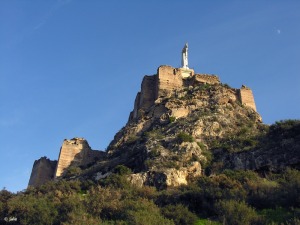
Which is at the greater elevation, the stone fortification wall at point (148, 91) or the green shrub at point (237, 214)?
the stone fortification wall at point (148, 91)

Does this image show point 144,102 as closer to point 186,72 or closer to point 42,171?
point 186,72

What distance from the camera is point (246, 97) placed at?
45.4 m

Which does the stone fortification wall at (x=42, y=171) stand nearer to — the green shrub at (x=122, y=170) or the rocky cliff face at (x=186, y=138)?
the rocky cliff face at (x=186, y=138)

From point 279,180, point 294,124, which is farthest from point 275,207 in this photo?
point 294,124

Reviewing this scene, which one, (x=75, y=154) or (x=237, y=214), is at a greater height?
(x=75, y=154)

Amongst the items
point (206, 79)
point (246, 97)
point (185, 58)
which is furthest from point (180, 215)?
point (185, 58)

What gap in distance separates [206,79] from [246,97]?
4.89m

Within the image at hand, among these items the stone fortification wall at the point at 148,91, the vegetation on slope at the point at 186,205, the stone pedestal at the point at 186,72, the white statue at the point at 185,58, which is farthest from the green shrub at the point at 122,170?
the white statue at the point at 185,58

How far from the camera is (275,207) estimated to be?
19875 millimetres

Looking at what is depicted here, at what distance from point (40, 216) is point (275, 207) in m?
12.0

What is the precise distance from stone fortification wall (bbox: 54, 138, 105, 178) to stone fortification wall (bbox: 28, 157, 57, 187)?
2.63 metres

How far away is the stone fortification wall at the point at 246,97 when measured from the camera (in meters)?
44.9

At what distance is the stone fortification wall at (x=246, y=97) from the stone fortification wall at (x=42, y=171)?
21.0 metres

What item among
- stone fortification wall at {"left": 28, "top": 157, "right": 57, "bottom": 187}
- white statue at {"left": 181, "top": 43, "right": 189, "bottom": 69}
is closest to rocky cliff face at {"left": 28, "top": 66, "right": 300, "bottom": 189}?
white statue at {"left": 181, "top": 43, "right": 189, "bottom": 69}
